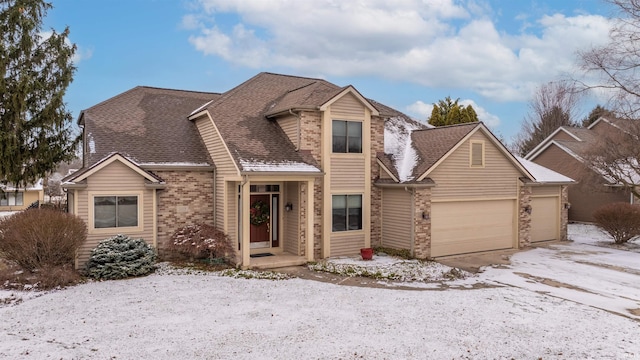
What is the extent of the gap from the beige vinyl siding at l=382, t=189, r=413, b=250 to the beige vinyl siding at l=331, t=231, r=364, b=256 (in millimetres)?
1055

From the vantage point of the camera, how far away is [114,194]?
1369 cm

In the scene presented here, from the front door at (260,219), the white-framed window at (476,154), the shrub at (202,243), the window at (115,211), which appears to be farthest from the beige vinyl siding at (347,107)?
the window at (115,211)

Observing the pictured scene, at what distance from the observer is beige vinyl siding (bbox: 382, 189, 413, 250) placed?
15.6 meters

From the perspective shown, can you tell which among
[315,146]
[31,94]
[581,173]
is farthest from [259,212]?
[581,173]

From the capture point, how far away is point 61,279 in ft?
37.6

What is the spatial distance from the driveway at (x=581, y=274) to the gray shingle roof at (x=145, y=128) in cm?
1083

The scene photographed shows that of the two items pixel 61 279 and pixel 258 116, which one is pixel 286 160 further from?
pixel 61 279

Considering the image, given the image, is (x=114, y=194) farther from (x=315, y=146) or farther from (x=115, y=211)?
(x=315, y=146)

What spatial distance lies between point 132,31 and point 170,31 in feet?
4.52

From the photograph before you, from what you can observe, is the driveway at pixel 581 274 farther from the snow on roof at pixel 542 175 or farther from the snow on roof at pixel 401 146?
the snow on roof at pixel 401 146

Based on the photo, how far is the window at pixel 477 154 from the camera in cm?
1678

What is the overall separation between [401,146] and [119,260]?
11.0 metres

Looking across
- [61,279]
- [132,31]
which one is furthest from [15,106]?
[61,279]

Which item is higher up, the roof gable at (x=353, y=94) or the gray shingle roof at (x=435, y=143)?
the roof gable at (x=353, y=94)
